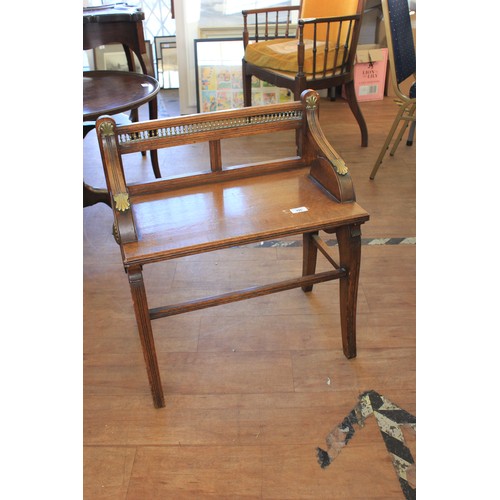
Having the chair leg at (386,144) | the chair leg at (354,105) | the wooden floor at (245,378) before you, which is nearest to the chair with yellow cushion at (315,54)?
the chair leg at (354,105)

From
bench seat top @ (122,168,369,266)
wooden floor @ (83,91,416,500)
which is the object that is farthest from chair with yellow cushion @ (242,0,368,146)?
bench seat top @ (122,168,369,266)

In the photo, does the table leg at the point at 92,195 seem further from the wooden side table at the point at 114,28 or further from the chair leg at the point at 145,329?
the chair leg at the point at 145,329

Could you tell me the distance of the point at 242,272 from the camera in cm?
229

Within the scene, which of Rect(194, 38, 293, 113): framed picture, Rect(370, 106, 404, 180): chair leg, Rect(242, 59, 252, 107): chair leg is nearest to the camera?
Rect(370, 106, 404, 180): chair leg

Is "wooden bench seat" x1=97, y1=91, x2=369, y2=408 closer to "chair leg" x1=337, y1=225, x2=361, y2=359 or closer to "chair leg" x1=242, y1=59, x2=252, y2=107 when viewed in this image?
"chair leg" x1=337, y1=225, x2=361, y2=359

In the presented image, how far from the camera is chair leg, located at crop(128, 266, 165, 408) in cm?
140

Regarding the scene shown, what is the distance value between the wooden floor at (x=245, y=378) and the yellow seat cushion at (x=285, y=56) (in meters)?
1.19

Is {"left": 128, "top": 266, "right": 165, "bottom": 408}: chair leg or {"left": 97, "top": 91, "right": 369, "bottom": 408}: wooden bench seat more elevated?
{"left": 97, "top": 91, "right": 369, "bottom": 408}: wooden bench seat

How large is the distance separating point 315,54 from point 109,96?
1.28 meters

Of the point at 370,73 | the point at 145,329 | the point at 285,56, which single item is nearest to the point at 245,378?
the point at 145,329

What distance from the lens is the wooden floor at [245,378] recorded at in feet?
4.64

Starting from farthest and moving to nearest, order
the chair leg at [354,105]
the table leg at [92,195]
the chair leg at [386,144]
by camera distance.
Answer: the chair leg at [354,105], the chair leg at [386,144], the table leg at [92,195]

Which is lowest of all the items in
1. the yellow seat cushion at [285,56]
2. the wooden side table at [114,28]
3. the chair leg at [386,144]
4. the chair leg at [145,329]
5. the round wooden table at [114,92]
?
the chair leg at [145,329]

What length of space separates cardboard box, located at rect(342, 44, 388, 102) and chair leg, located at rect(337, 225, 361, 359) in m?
2.98
